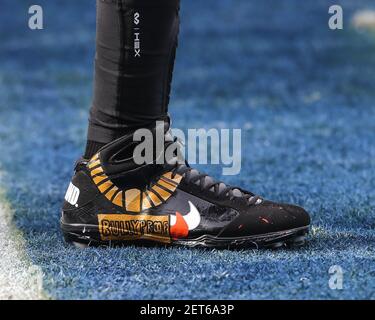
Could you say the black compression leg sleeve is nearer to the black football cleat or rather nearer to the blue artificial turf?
the black football cleat

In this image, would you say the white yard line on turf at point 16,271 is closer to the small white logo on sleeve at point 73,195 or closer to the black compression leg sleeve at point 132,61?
the small white logo on sleeve at point 73,195

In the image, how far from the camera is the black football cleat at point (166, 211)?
1.74 meters

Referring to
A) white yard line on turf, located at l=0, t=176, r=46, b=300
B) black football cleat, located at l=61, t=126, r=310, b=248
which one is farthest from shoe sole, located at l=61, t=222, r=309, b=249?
white yard line on turf, located at l=0, t=176, r=46, b=300

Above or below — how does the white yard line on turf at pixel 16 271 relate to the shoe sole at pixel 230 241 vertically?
below

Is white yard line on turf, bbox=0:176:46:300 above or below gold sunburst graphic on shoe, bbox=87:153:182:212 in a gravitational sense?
below

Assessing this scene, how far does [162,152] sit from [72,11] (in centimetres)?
499

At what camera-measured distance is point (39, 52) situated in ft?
17.9

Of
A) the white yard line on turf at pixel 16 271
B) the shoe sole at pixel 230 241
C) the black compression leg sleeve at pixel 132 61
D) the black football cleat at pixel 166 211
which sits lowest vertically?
the white yard line on turf at pixel 16 271

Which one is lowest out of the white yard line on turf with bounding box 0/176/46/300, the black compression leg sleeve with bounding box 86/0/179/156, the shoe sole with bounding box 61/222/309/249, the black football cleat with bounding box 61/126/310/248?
the white yard line on turf with bounding box 0/176/46/300

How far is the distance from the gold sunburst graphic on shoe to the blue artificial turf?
9cm

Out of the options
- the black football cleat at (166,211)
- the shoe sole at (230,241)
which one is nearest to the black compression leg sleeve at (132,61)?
the black football cleat at (166,211)

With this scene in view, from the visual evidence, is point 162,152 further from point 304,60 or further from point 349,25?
point 349,25

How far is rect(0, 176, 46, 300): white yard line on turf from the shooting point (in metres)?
1.48

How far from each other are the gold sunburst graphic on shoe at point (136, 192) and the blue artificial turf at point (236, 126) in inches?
3.7
